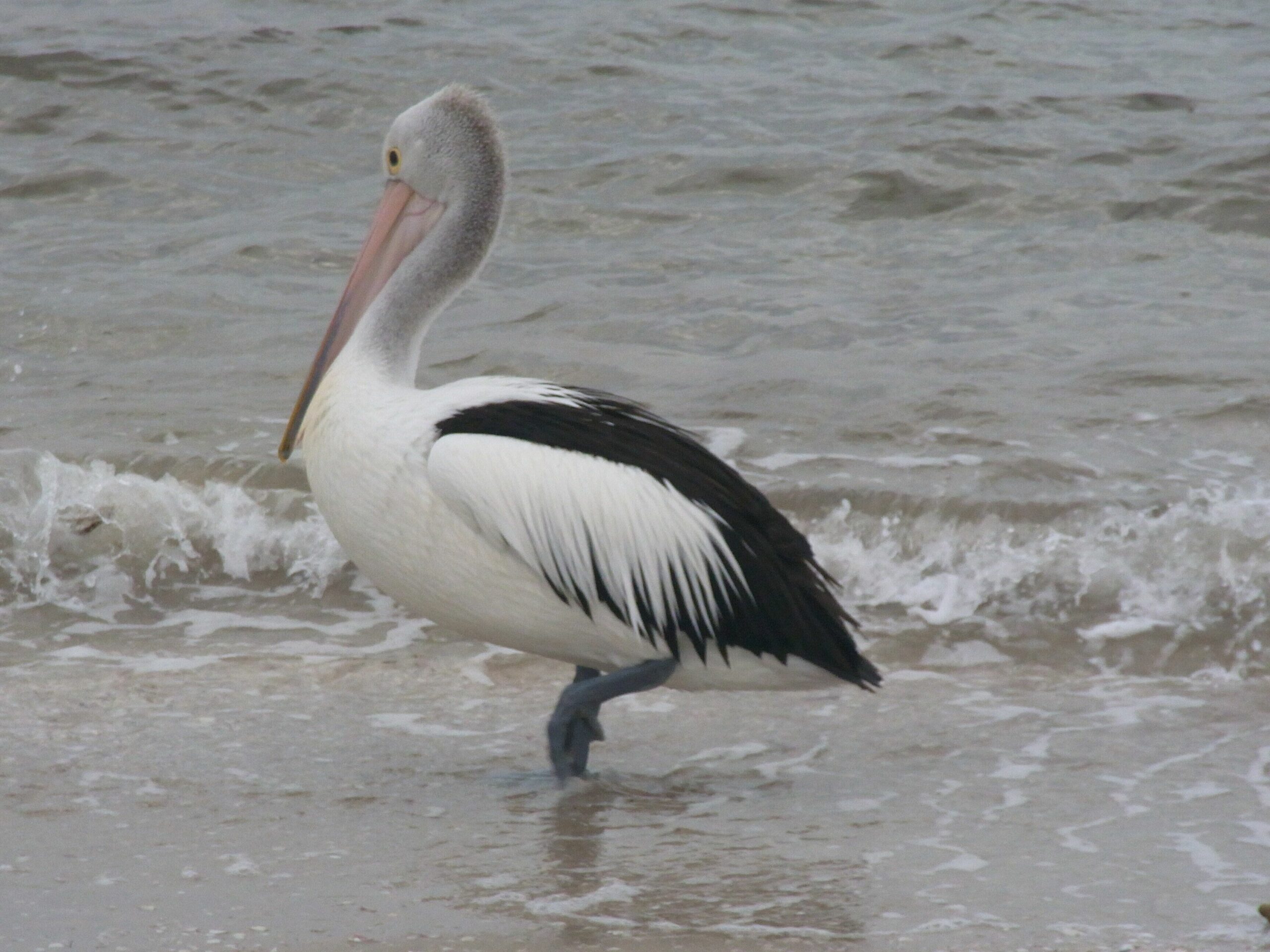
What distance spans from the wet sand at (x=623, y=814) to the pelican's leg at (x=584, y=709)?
3.3 inches

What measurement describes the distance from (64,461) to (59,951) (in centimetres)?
374

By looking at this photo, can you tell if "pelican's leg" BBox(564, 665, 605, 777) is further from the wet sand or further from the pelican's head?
the pelican's head

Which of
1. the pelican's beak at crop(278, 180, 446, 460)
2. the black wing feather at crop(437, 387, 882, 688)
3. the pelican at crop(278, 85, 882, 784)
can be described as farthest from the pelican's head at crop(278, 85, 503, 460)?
the black wing feather at crop(437, 387, 882, 688)

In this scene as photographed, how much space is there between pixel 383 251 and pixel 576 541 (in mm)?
1227

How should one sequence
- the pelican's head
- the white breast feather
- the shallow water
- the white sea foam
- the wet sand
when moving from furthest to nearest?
the white sea foam
the pelican's head
the white breast feather
the shallow water
the wet sand

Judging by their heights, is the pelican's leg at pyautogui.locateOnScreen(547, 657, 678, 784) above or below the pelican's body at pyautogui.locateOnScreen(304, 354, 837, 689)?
A: below

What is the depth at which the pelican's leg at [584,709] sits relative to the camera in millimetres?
3773

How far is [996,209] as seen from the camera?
29.7ft

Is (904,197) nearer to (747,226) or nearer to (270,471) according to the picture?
(747,226)

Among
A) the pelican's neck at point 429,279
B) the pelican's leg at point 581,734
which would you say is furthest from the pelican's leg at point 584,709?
the pelican's neck at point 429,279

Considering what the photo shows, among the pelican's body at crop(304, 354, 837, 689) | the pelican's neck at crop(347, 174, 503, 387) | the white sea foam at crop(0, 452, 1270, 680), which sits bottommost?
the white sea foam at crop(0, 452, 1270, 680)

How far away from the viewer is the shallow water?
10.9 ft

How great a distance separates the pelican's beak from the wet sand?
849 millimetres

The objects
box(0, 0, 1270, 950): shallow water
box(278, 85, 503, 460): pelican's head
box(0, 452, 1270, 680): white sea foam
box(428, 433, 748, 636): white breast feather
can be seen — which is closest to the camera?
box(0, 0, 1270, 950): shallow water
